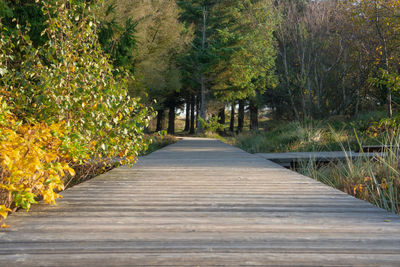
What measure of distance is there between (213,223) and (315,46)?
48.5ft

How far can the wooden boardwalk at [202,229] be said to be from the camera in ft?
5.45

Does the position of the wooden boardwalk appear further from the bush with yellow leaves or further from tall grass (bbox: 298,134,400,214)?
tall grass (bbox: 298,134,400,214)

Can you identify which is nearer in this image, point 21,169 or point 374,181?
point 21,169

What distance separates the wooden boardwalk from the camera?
5.45 feet

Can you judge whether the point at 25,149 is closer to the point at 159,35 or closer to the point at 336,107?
the point at 159,35

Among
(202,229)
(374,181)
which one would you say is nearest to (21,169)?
(202,229)

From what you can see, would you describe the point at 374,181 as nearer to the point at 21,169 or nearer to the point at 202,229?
the point at 202,229

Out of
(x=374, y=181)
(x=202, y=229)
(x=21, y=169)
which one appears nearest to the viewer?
(x=202, y=229)

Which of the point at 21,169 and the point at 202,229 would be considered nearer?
the point at 202,229

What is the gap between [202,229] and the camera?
2094 millimetres

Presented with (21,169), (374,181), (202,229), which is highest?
(21,169)

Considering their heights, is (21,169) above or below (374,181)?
above

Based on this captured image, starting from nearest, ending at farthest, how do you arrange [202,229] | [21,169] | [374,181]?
[202,229]
[21,169]
[374,181]

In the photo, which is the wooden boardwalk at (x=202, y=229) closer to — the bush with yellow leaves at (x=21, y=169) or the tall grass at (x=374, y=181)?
the bush with yellow leaves at (x=21, y=169)
